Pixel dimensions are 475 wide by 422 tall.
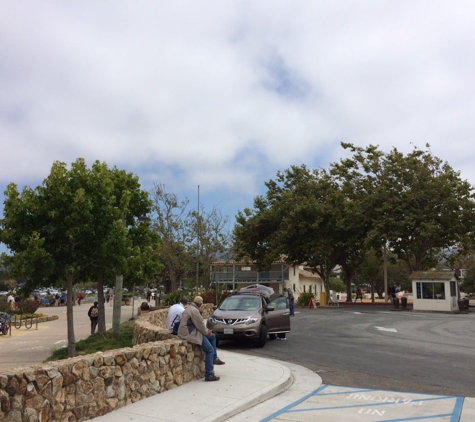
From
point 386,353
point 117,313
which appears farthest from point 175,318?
point 117,313

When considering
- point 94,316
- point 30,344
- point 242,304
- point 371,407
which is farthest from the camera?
point 94,316

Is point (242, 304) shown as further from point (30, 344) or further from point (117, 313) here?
point (30, 344)

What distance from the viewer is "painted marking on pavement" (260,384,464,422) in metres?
7.46

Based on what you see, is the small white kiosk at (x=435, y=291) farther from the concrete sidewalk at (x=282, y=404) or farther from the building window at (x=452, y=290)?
the concrete sidewalk at (x=282, y=404)

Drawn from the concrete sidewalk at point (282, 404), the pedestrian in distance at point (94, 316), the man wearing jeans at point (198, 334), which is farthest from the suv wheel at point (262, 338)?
the pedestrian in distance at point (94, 316)

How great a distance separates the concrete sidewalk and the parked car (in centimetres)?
484

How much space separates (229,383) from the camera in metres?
9.55

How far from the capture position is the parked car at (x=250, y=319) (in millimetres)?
15094

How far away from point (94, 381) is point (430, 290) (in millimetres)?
29170

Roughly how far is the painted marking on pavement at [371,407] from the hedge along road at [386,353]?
703 mm

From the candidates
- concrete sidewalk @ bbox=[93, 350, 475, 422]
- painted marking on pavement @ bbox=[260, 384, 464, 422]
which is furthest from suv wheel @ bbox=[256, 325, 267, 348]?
painted marking on pavement @ bbox=[260, 384, 464, 422]

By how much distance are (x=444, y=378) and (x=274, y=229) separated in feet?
109

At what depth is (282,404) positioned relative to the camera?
27.3 ft

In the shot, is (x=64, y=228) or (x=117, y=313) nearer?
(x=64, y=228)
